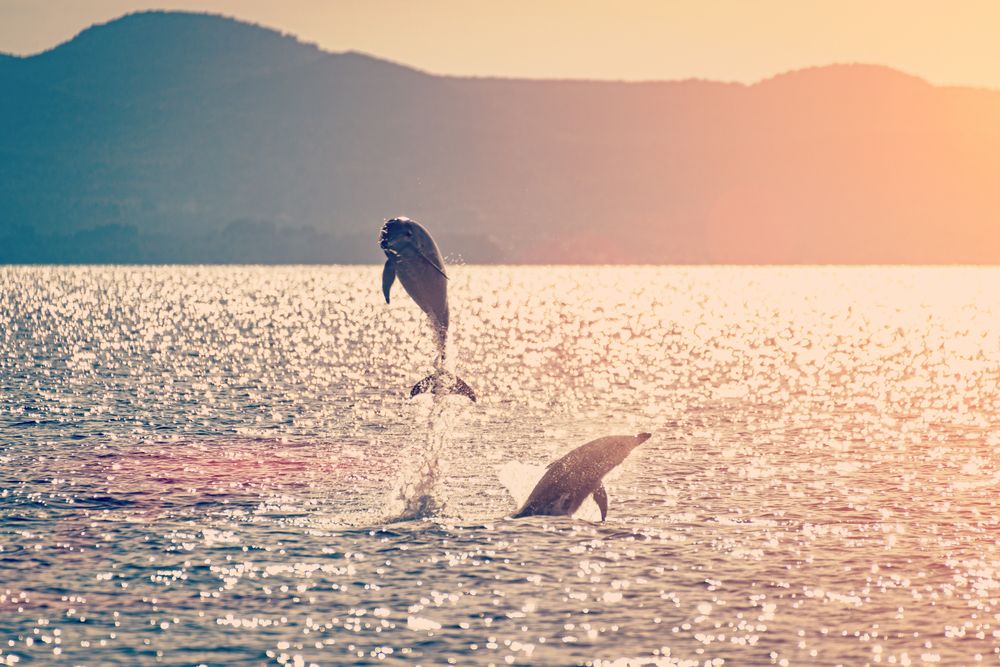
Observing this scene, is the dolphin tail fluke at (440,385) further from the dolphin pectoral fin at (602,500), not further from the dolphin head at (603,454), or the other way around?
the dolphin pectoral fin at (602,500)

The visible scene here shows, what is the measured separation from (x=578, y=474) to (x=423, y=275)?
296 inches

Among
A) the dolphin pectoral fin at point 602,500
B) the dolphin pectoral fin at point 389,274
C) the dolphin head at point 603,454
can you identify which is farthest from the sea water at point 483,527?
the dolphin pectoral fin at point 389,274

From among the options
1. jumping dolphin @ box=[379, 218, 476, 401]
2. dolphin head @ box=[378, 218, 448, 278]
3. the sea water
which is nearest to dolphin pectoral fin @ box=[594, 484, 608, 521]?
→ the sea water

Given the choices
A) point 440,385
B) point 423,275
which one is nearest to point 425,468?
point 440,385

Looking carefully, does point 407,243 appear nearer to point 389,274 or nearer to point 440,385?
point 389,274

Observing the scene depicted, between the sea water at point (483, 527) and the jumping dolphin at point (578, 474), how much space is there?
0.65 meters

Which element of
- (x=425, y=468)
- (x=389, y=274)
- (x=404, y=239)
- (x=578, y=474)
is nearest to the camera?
(x=404, y=239)

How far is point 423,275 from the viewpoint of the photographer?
104 feet

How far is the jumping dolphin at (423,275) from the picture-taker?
1208 inches

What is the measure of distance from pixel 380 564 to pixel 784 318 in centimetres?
17047

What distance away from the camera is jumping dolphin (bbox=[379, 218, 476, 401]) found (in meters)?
30.7

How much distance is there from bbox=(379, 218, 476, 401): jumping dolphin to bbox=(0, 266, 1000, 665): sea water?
5.48ft

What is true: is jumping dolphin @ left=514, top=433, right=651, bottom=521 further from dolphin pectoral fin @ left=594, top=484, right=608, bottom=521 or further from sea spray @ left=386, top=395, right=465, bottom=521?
sea spray @ left=386, top=395, right=465, bottom=521

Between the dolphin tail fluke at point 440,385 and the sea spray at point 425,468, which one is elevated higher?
the dolphin tail fluke at point 440,385
